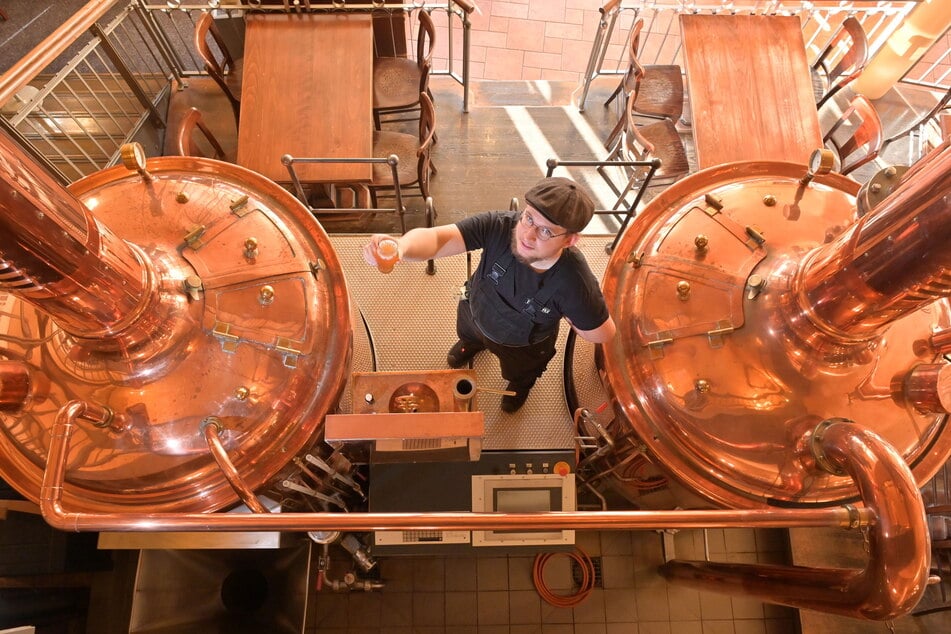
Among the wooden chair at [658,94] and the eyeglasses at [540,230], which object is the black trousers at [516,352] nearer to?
the eyeglasses at [540,230]

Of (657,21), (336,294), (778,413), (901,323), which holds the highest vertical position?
(657,21)

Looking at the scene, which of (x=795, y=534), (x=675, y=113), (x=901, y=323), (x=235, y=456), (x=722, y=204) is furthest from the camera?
(x=675, y=113)

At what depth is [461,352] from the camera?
3.98 metres

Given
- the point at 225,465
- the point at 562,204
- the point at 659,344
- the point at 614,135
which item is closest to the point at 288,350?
the point at 225,465

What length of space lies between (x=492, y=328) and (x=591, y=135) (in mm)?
3493

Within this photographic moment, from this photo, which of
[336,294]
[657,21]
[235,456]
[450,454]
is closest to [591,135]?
[657,21]

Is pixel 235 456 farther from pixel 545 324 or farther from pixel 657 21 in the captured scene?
pixel 657 21

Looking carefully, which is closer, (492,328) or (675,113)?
(492,328)

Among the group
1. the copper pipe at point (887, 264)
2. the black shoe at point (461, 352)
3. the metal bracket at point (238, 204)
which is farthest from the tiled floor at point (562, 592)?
the metal bracket at point (238, 204)

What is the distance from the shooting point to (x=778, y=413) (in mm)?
2697

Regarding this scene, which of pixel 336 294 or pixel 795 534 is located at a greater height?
pixel 336 294

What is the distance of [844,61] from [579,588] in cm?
551

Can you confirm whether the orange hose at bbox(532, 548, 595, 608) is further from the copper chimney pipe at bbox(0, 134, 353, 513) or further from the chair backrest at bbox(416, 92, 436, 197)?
the chair backrest at bbox(416, 92, 436, 197)

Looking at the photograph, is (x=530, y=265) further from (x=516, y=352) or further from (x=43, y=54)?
(x=43, y=54)
